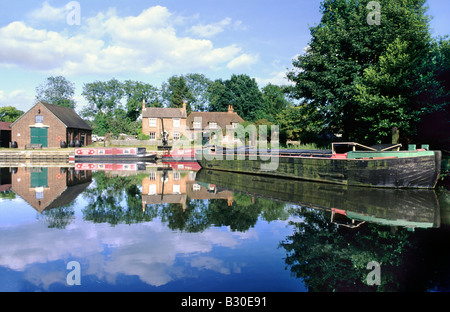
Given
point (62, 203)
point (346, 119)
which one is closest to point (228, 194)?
point (62, 203)

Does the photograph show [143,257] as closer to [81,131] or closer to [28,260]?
[28,260]

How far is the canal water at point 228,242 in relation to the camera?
6426 millimetres

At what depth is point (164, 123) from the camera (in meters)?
65.9

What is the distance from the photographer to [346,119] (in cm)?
2773

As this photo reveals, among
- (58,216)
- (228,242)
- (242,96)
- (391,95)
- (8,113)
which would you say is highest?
(242,96)

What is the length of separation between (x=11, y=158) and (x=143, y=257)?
47.4 m

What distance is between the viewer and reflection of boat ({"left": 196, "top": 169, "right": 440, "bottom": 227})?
11133 mm

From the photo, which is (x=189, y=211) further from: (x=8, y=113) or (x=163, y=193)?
(x=8, y=113)

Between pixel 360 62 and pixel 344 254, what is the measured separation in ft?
79.0

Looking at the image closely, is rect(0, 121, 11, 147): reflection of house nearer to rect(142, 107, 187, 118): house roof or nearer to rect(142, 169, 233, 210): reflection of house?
rect(142, 107, 187, 118): house roof

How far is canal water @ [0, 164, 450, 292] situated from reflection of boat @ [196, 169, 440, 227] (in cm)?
7

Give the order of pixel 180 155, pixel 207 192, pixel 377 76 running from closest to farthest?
pixel 207 192
pixel 377 76
pixel 180 155

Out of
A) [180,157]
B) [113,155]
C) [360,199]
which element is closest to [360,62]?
[360,199]

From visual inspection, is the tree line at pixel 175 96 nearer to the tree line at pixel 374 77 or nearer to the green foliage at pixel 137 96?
the green foliage at pixel 137 96
